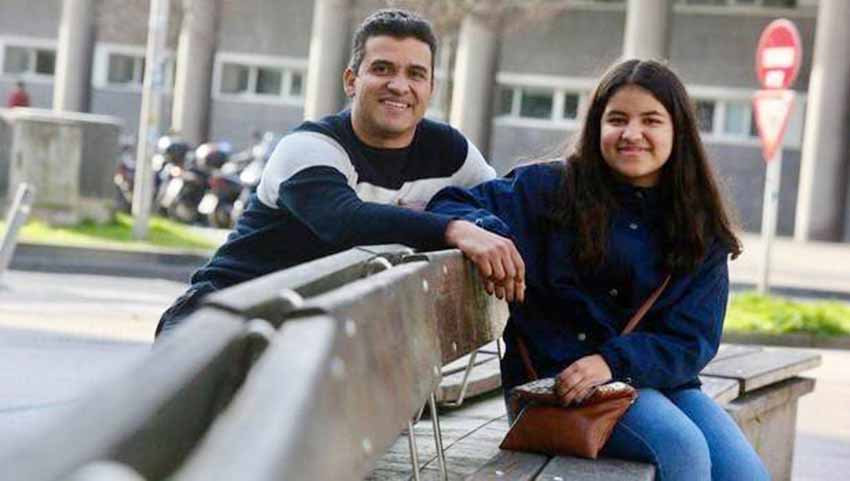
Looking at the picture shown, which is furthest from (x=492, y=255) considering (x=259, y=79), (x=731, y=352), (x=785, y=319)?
(x=259, y=79)

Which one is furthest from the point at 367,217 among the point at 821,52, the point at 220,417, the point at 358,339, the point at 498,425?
the point at 821,52

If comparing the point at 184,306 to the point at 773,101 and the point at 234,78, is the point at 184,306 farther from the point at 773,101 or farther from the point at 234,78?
the point at 234,78

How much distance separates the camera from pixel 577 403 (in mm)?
4871

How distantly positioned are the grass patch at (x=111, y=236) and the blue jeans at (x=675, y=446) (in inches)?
636

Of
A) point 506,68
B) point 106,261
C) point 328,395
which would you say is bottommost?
point 106,261

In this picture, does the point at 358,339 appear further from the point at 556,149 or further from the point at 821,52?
the point at 821,52

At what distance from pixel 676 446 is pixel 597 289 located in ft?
1.84

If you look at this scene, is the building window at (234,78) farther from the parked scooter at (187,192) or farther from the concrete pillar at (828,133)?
the parked scooter at (187,192)

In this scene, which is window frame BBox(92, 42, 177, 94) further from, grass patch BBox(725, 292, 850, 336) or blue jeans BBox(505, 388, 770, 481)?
blue jeans BBox(505, 388, 770, 481)

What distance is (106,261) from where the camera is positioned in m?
20.5

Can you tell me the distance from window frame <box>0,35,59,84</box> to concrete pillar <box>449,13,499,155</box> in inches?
484

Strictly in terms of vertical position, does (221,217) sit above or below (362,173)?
below

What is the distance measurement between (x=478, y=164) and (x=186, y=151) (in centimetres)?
2574

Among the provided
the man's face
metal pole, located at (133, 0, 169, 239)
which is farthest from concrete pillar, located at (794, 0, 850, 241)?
the man's face
